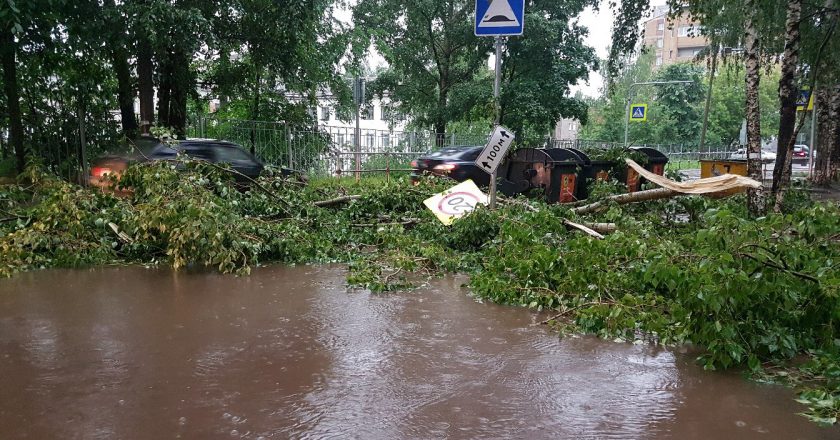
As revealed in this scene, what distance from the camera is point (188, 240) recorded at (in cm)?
730

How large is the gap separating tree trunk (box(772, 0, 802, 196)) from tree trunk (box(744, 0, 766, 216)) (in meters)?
0.36

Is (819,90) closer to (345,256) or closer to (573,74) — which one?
(573,74)

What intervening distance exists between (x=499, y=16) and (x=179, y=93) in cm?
946

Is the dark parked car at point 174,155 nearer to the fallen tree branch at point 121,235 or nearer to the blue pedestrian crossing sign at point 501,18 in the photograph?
the fallen tree branch at point 121,235

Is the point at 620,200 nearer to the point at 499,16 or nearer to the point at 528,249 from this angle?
Answer: the point at 528,249

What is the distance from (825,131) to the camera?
21.4 m

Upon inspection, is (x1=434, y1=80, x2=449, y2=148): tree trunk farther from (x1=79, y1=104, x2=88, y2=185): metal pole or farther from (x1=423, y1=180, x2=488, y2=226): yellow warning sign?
(x1=423, y1=180, x2=488, y2=226): yellow warning sign

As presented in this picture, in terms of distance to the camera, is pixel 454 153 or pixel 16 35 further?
pixel 454 153

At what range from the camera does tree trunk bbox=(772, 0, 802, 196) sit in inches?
373

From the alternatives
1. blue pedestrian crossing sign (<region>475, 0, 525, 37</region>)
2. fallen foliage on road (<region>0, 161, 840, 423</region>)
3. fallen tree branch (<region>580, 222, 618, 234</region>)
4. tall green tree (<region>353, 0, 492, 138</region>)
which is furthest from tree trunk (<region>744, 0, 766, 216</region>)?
tall green tree (<region>353, 0, 492, 138</region>)

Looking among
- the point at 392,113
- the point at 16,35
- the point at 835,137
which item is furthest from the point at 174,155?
the point at 835,137

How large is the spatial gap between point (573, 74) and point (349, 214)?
16.4 meters

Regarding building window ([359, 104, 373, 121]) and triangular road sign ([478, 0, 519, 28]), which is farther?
building window ([359, 104, 373, 121])

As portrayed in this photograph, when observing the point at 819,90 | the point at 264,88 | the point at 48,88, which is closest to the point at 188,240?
the point at 48,88
